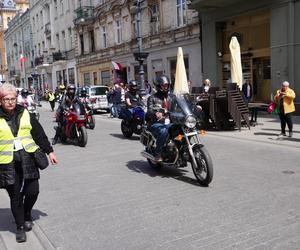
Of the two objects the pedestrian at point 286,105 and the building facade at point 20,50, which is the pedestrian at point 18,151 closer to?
the pedestrian at point 286,105

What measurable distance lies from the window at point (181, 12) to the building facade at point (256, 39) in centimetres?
207

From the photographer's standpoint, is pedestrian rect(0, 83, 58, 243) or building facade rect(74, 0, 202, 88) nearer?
pedestrian rect(0, 83, 58, 243)

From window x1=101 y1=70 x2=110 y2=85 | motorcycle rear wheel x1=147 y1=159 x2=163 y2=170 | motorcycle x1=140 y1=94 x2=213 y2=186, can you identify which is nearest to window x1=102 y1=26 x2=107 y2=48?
window x1=101 y1=70 x2=110 y2=85

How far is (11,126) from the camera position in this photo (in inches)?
173

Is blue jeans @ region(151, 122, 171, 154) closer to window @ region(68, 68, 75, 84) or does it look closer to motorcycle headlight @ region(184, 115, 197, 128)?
motorcycle headlight @ region(184, 115, 197, 128)

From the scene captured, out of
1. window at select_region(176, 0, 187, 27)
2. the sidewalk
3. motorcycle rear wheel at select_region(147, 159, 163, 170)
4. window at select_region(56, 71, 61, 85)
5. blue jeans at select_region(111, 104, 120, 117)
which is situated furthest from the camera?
window at select_region(56, 71, 61, 85)

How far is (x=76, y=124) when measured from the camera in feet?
36.8

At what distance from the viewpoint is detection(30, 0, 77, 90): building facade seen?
43562 millimetres

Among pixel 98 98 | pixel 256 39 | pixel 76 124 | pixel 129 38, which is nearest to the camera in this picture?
pixel 76 124

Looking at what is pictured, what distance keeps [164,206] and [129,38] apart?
26.3m

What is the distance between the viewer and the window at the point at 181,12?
23859 millimetres

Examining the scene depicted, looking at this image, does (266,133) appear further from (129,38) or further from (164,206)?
(129,38)

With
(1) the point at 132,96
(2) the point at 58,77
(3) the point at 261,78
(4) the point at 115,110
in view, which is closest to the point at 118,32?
(4) the point at 115,110

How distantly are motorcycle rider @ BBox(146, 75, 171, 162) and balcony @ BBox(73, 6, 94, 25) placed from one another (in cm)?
3054
